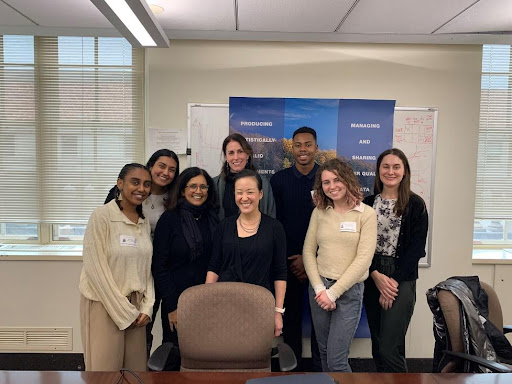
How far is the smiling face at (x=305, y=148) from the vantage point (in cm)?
275

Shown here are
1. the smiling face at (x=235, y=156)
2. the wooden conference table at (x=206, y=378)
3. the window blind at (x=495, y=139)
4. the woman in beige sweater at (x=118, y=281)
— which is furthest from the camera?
the window blind at (x=495, y=139)

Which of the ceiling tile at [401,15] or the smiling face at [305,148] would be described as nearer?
the ceiling tile at [401,15]

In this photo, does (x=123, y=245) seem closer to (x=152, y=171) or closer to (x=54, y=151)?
(x=152, y=171)

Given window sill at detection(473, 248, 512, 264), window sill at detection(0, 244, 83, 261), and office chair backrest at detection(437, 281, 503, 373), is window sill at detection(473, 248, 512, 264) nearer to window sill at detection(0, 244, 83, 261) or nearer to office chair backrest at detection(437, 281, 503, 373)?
office chair backrest at detection(437, 281, 503, 373)

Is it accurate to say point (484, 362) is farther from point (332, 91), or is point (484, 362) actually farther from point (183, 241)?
point (332, 91)

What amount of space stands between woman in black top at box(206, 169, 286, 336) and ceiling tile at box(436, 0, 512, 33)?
173 cm

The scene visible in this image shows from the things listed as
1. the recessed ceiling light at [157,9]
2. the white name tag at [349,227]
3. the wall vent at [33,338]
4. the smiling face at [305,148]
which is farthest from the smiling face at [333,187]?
the wall vent at [33,338]

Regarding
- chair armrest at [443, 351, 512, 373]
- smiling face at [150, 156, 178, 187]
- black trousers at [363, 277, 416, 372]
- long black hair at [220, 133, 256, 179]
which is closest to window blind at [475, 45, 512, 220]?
black trousers at [363, 277, 416, 372]

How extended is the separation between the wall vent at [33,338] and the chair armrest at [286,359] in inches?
88.5

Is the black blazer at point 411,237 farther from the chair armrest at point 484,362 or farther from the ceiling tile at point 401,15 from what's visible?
the ceiling tile at point 401,15

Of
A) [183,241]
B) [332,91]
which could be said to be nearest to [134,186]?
[183,241]

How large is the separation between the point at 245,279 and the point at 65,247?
209 centimetres

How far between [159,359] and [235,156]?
4.36 feet

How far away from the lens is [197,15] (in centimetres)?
247
